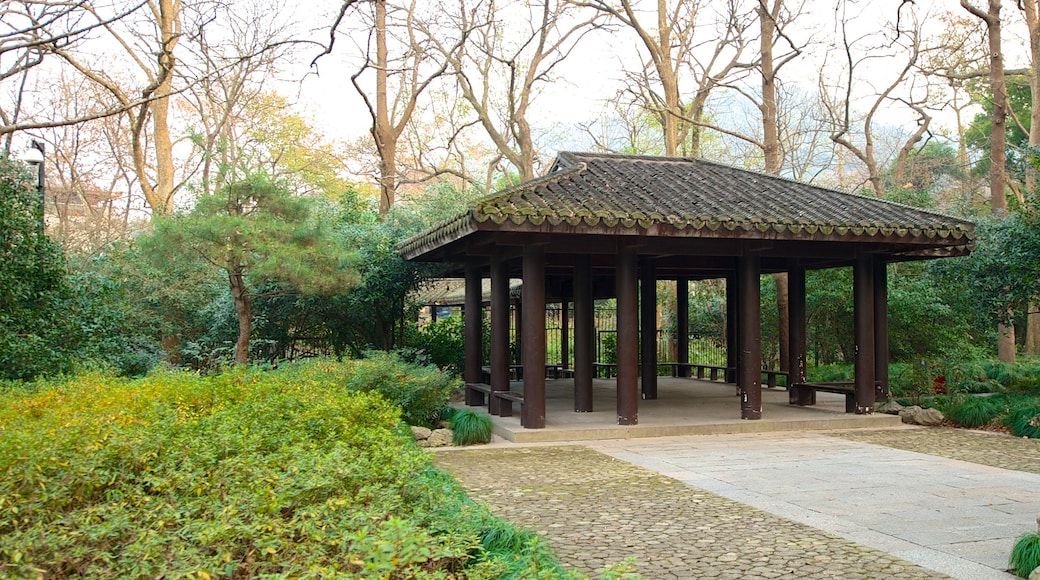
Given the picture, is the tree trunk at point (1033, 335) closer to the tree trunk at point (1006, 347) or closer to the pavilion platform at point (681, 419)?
the tree trunk at point (1006, 347)

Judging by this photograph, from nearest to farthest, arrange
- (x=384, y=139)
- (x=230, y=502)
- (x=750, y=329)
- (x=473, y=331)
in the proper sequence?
(x=230, y=502) < (x=750, y=329) < (x=473, y=331) < (x=384, y=139)

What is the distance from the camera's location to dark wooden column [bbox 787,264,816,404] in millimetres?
12203

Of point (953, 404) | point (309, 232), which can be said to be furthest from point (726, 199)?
point (309, 232)

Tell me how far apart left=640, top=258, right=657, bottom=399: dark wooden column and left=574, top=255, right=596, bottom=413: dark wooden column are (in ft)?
5.96

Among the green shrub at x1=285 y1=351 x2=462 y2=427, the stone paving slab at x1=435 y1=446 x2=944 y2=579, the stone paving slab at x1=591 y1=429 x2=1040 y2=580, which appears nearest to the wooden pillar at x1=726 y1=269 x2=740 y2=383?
the stone paving slab at x1=591 y1=429 x2=1040 y2=580

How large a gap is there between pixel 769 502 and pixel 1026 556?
2115 millimetres

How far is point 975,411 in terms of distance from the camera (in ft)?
35.6

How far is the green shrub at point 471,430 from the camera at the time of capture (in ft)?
30.8

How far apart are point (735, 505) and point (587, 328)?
485 cm

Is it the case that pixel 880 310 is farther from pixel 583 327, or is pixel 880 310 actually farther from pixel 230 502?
pixel 230 502

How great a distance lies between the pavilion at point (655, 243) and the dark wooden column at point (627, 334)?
1 cm

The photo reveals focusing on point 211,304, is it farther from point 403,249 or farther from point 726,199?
point 726,199

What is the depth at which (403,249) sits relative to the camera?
12508 millimetres

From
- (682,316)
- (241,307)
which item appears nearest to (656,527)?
(241,307)
